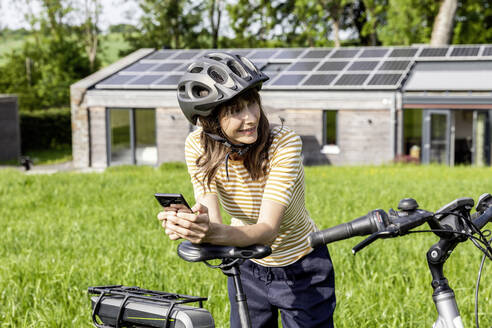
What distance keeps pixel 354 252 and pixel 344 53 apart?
25714 millimetres

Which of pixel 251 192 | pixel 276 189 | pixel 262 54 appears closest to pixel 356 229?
pixel 276 189

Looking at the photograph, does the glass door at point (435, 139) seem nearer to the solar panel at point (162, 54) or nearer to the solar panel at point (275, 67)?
the solar panel at point (275, 67)

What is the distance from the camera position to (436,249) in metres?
1.92

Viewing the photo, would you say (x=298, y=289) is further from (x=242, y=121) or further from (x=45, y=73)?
(x=45, y=73)

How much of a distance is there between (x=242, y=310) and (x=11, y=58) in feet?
149

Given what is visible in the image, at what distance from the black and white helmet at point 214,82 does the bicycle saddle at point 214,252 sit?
0.60m

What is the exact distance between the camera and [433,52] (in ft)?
81.6

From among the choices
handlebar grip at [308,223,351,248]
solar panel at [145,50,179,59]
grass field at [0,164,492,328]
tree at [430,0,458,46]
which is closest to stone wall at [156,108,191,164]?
solar panel at [145,50,179,59]

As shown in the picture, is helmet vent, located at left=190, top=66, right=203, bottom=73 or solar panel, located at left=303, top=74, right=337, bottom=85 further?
solar panel, located at left=303, top=74, right=337, bottom=85

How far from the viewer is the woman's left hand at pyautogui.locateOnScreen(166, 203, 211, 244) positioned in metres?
1.94

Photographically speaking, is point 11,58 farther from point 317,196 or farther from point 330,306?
point 330,306

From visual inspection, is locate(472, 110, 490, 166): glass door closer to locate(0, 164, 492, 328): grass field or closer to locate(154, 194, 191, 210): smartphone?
locate(0, 164, 492, 328): grass field

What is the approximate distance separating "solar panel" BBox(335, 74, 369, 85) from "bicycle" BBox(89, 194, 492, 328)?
21.3m

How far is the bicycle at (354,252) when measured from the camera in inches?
67.9
